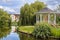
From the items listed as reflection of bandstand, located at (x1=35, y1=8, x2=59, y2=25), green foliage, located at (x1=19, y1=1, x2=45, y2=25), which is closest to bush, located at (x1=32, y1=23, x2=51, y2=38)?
reflection of bandstand, located at (x1=35, y1=8, x2=59, y2=25)

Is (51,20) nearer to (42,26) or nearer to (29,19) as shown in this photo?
(29,19)

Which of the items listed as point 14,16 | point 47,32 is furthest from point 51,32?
point 14,16

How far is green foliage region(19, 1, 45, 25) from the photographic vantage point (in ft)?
137

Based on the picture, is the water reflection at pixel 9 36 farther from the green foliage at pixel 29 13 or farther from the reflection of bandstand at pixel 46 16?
the green foliage at pixel 29 13

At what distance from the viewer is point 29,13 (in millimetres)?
41875

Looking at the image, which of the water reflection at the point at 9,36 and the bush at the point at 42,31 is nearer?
the bush at the point at 42,31

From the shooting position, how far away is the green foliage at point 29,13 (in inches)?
1646

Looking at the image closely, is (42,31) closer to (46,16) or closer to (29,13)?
(46,16)

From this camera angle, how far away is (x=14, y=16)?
9394 centimetres

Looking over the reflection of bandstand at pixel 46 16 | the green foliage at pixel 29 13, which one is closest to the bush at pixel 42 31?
the reflection of bandstand at pixel 46 16

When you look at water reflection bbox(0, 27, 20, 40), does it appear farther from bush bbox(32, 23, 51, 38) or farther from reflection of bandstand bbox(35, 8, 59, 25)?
reflection of bandstand bbox(35, 8, 59, 25)

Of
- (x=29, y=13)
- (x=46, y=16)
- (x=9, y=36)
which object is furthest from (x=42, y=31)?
(x=29, y=13)

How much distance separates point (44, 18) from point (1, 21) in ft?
38.2

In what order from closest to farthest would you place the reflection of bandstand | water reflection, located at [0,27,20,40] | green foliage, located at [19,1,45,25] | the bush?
the bush < water reflection, located at [0,27,20,40] < the reflection of bandstand < green foliage, located at [19,1,45,25]
